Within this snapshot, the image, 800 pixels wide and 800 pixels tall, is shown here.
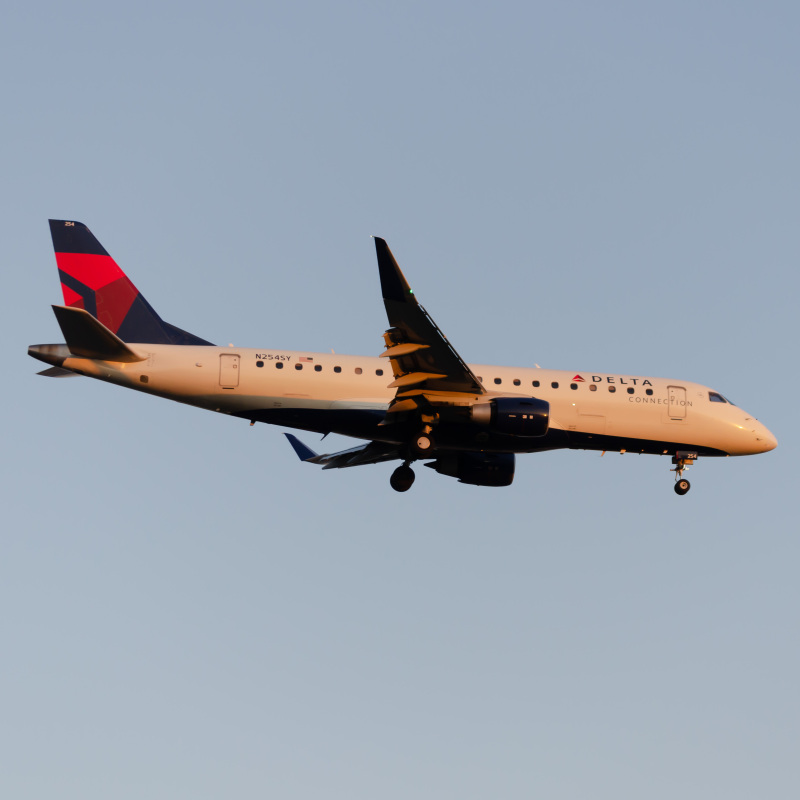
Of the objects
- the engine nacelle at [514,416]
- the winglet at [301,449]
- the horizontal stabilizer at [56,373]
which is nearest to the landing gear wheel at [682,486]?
the engine nacelle at [514,416]

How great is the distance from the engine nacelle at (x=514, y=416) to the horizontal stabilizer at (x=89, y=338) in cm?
1025

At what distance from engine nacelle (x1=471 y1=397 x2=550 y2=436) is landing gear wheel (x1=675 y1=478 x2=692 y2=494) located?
7.06 meters

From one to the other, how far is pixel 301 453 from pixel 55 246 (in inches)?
437

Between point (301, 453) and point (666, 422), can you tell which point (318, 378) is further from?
point (666, 422)

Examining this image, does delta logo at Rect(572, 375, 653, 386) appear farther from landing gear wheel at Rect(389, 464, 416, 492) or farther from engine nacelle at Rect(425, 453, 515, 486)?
landing gear wheel at Rect(389, 464, 416, 492)

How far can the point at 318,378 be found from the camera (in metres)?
35.2

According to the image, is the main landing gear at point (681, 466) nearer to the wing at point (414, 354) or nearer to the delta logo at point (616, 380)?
the delta logo at point (616, 380)

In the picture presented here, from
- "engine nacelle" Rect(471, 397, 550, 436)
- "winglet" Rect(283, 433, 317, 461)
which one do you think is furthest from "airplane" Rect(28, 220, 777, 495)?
"winglet" Rect(283, 433, 317, 461)

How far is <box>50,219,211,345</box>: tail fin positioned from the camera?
36875 millimetres

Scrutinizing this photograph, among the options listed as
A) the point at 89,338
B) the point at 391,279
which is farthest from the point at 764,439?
the point at 89,338

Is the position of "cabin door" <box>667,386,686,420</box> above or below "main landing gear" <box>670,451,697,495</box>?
above

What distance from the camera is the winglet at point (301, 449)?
4144 centimetres

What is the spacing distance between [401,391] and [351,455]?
22.4ft

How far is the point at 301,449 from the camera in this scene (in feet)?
137
